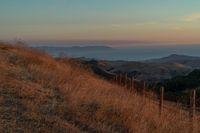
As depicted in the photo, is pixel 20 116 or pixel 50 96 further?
pixel 50 96

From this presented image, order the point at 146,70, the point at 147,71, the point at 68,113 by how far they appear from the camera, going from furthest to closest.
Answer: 1. the point at 146,70
2. the point at 147,71
3. the point at 68,113

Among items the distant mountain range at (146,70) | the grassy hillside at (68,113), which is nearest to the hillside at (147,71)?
the distant mountain range at (146,70)

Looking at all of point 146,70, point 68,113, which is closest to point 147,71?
point 146,70

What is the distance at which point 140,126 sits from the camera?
11.1 m

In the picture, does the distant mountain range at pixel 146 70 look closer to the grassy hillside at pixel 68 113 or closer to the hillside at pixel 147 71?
the hillside at pixel 147 71

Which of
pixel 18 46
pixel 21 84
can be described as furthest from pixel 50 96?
pixel 18 46

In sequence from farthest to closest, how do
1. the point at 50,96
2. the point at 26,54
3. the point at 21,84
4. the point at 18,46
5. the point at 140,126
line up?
1. the point at 18,46
2. the point at 26,54
3. the point at 21,84
4. the point at 50,96
5. the point at 140,126

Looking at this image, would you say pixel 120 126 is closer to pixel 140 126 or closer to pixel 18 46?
pixel 140 126

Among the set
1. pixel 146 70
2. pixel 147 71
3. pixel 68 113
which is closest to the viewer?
pixel 68 113

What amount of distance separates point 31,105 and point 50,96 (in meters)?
2.12

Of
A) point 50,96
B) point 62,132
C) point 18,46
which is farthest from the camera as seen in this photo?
point 18,46

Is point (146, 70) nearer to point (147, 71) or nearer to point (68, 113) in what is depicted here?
point (147, 71)

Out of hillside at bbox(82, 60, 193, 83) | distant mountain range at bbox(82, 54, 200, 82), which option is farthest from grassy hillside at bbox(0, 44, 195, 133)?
hillside at bbox(82, 60, 193, 83)

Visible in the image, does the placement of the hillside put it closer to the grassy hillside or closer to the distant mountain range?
the distant mountain range
